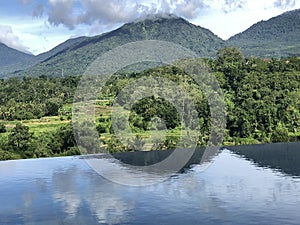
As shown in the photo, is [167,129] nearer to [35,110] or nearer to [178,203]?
[35,110]

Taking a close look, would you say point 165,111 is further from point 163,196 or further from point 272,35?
point 272,35

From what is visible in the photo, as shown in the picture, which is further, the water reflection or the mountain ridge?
the mountain ridge

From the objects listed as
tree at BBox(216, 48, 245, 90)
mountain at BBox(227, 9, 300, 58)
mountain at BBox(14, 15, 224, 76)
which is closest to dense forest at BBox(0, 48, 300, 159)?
tree at BBox(216, 48, 245, 90)

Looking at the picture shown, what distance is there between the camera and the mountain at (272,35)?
120m

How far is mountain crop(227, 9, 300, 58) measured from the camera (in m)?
120

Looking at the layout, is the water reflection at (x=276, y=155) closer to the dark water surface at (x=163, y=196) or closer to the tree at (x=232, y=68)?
the dark water surface at (x=163, y=196)

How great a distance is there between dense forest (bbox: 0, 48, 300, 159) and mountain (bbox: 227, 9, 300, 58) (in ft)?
210

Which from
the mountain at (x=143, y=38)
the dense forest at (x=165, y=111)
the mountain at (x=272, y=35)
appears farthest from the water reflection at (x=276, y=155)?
the mountain at (x=272, y=35)

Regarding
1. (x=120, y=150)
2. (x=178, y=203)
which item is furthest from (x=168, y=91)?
(x=178, y=203)

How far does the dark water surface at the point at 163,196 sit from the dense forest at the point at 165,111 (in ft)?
17.9

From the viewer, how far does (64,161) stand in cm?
3203

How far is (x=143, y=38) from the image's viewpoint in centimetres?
10956

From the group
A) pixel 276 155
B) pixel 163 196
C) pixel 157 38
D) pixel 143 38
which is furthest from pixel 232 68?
pixel 143 38

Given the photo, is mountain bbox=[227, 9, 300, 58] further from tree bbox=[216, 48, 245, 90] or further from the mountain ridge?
tree bbox=[216, 48, 245, 90]
